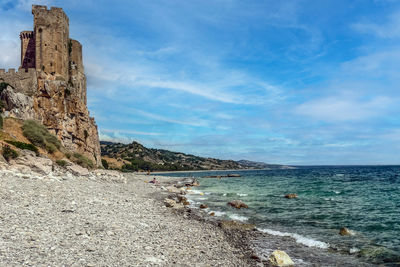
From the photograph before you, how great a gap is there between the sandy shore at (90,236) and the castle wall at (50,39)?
42.0 m

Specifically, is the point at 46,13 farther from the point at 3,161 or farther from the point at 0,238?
the point at 0,238

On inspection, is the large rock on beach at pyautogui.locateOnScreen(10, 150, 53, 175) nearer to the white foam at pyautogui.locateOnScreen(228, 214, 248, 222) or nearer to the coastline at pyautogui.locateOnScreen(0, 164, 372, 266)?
the coastline at pyautogui.locateOnScreen(0, 164, 372, 266)

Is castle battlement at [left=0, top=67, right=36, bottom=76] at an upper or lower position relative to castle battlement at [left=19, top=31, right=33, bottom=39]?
lower

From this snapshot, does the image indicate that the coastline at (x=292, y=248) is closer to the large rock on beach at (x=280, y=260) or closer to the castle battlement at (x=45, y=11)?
the large rock on beach at (x=280, y=260)

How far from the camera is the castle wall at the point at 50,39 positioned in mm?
49625

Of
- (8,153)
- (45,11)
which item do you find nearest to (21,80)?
(45,11)

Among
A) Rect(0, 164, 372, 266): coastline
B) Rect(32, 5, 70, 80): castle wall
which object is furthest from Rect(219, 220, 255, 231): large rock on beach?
Rect(32, 5, 70, 80): castle wall

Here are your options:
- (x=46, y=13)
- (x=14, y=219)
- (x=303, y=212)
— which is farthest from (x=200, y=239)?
(x=46, y=13)

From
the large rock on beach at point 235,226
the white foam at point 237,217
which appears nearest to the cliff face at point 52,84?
the white foam at point 237,217

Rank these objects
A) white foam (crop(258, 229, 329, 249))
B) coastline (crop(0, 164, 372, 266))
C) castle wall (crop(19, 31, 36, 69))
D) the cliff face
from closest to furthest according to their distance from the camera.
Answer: coastline (crop(0, 164, 372, 266)), white foam (crop(258, 229, 329, 249)), the cliff face, castle wall (crop(19, 31, 36, 69))

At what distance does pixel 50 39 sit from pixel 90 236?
173 ft

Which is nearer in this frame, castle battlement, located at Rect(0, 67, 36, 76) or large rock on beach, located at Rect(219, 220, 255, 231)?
large rock on beach, located at Rect(219, 220, 255, 231)

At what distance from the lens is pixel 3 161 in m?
18.6

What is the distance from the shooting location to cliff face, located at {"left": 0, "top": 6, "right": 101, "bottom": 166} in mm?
41156
